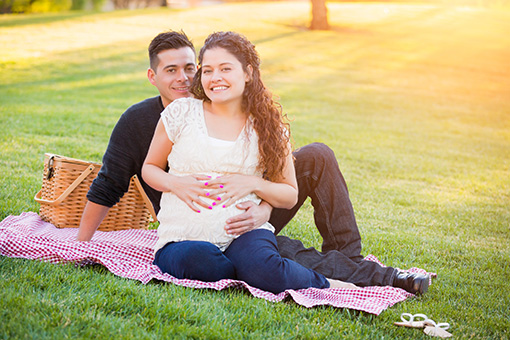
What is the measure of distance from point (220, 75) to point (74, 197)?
1527mm

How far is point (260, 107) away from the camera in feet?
9.70

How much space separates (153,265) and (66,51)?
501 inches

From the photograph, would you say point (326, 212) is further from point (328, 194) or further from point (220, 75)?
point (220, 75)

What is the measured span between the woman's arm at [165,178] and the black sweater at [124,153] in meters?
0.39

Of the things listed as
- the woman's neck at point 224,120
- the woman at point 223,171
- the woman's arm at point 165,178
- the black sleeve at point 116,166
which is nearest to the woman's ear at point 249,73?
the woman at point 223,171

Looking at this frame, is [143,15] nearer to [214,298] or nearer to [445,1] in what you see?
[445,1]

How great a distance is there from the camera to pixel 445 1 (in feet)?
98.2

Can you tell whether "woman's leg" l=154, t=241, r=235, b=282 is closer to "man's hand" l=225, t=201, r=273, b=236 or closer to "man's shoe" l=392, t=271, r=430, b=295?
"man's hand" l=225, t=201, r=273, b=236

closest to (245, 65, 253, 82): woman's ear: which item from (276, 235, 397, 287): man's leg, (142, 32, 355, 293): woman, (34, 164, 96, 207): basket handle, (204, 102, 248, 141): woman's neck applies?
(142, 32, 355, 293): woman

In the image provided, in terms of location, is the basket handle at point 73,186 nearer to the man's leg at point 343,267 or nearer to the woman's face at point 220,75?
the woman's face at point 220,75

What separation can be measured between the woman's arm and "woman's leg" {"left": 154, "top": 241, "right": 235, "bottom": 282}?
204 millimetres

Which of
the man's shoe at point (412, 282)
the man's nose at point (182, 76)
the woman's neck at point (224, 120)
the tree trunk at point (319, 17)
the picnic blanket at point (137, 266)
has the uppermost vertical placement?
the tree trunk at point (319, 17)

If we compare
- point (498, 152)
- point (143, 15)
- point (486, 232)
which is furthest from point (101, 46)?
point (486, 232)

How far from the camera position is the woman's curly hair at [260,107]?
2891mm
